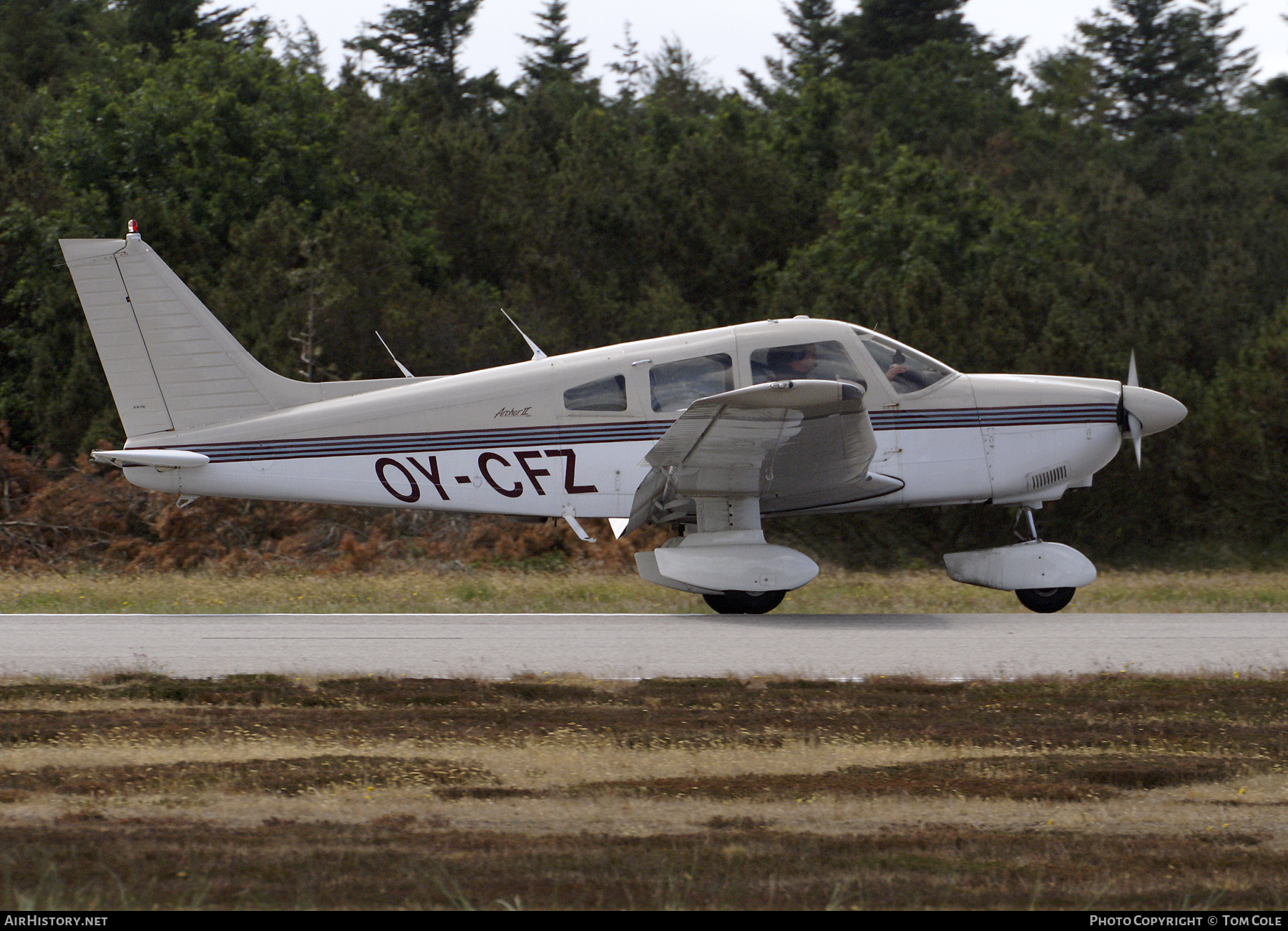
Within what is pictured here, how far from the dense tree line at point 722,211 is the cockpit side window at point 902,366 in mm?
6612

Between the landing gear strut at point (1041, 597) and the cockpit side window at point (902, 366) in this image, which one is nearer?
the cockpit side window at point (902, 366)

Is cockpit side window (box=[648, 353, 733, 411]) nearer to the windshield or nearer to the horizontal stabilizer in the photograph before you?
the windshield

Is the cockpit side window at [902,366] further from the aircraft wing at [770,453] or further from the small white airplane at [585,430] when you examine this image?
the aircraft wing at [770,453]

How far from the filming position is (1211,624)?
35.8 feet

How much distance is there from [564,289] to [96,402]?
8827 millimetres

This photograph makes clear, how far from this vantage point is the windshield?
1173 cm

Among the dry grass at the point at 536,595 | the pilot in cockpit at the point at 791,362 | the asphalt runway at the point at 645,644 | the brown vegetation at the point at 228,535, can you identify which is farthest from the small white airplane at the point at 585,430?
the brown vegetation at the point at 228,535

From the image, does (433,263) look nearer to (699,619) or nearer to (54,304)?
(54,304)

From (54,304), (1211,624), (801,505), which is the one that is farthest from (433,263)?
(1211,624)

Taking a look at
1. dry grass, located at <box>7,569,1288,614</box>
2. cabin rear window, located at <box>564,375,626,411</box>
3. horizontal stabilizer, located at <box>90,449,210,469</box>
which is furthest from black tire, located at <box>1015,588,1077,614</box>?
horizontal stabilizer, located at <box>90,449,210,469</box>

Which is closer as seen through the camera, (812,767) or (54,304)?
(812,767)

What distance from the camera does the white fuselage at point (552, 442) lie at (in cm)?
1163

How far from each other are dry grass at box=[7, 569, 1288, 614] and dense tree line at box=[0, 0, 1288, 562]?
4.23 meters
